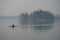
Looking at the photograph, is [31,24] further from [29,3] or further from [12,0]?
[12,0]

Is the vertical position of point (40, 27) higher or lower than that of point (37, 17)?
lower

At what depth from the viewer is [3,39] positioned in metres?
1.35

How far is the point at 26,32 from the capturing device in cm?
138

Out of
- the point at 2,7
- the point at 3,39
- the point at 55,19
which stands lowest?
the point at 3,39

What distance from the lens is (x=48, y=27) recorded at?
4.57ft

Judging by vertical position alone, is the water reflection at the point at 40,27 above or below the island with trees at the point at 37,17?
below

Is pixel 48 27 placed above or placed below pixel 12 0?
below

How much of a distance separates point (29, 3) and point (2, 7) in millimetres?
335

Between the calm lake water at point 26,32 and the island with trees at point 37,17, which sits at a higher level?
the island with trees at point 37,17

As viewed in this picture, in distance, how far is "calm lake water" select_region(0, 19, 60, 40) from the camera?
4.39 ft

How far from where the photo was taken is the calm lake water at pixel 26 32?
4.39ft

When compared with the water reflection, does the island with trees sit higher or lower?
higher

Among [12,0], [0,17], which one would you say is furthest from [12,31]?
[12,0]

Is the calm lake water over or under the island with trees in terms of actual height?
under
